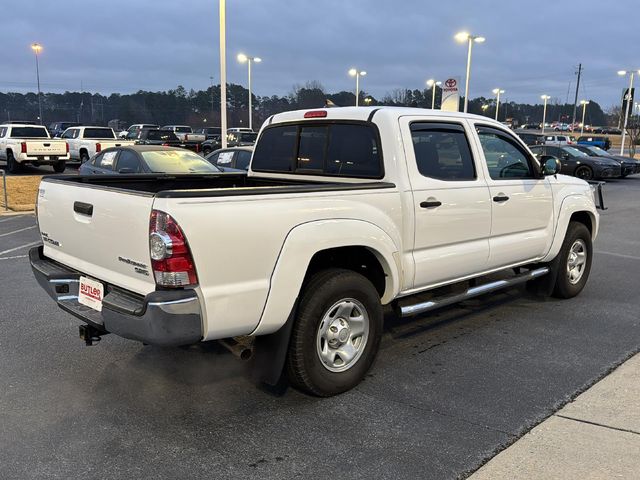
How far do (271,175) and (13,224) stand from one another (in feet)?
25.2

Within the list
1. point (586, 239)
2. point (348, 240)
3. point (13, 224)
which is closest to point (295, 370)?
point (348, 240)

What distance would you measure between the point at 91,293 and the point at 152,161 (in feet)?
26.1

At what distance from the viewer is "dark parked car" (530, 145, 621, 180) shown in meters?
22.1

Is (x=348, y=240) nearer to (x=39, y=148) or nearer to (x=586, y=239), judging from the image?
(x=586, y=239)

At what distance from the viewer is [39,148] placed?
20594mm

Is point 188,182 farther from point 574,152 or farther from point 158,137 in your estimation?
point 158,137

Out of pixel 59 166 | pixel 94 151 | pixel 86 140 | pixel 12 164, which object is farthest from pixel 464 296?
pixel 86 140

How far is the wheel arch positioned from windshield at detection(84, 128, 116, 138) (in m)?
22.4

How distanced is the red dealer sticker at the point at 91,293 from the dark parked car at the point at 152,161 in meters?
7.47

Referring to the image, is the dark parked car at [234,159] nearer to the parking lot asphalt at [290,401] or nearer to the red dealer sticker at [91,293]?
the parking lot asphalt at [290,401]

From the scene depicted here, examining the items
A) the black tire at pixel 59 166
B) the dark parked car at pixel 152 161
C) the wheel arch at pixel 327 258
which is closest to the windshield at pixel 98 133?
the black tire at pixel 59 166

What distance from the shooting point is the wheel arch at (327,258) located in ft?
11.0

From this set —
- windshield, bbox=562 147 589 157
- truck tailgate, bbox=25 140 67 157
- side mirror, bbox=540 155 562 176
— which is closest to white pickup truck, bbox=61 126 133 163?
truck tailgate, bbox=25 140 67 157

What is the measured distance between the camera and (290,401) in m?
3.82
